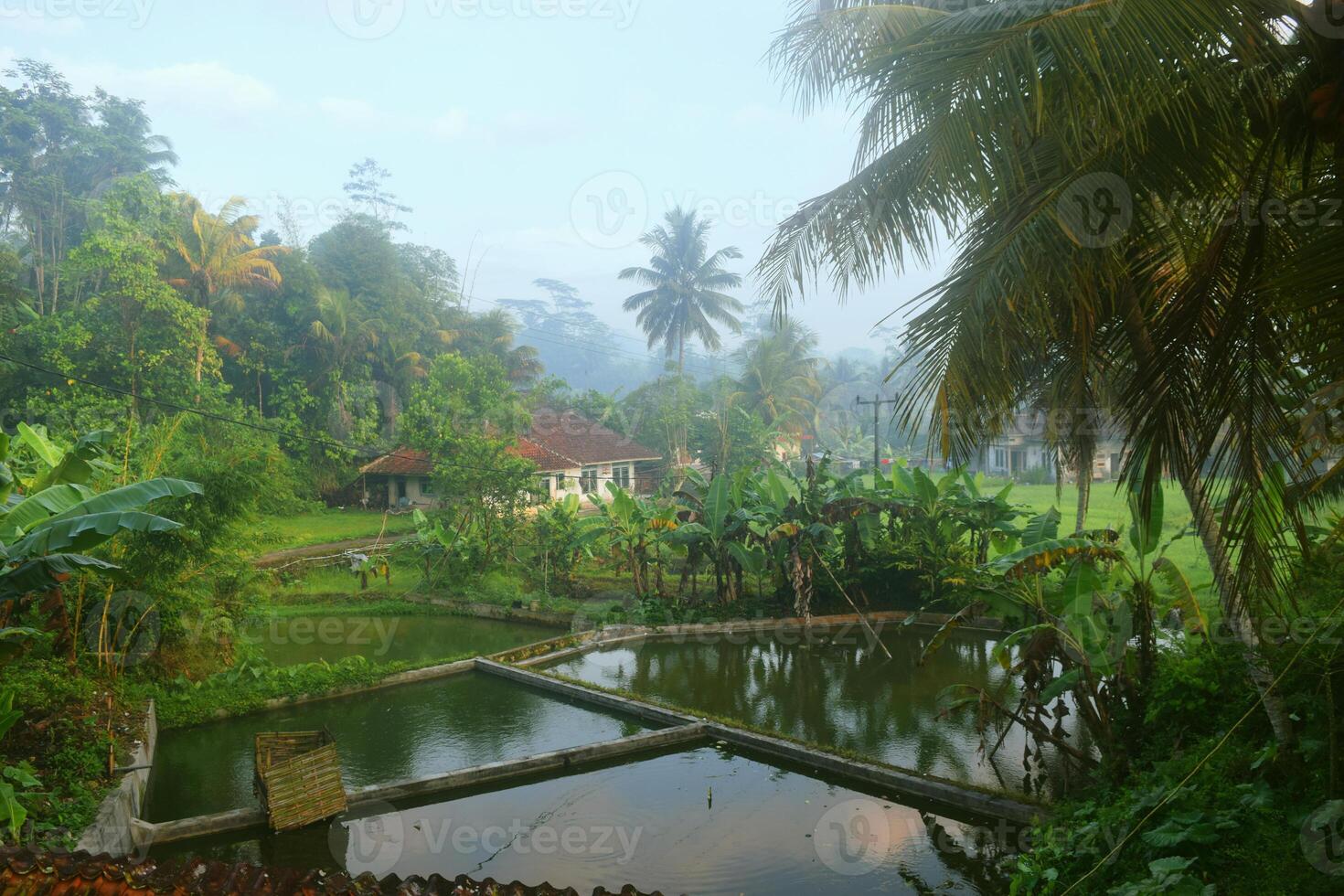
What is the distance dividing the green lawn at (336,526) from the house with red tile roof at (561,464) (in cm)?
96

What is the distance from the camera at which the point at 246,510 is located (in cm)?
889

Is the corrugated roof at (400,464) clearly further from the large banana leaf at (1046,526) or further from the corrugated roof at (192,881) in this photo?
the corrugated roof at (192,881)

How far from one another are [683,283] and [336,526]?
76.6 feet

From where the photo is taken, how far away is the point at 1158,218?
4.58 metres

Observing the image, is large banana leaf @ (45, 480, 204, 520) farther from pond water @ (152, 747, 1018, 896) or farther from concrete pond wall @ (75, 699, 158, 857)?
pond water @ (152, 747, 1018, 896)

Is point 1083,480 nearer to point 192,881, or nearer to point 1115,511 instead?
point 192,881

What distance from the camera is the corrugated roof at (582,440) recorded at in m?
27.5

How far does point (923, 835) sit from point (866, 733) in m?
2.28

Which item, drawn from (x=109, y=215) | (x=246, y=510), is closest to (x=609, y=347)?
(x=109, y=215)

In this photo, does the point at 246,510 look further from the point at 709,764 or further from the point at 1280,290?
the point at 1280,290

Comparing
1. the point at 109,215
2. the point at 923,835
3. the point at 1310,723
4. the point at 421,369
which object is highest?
the point at 109,215

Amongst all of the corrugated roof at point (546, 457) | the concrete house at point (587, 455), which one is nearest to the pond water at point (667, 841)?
the corrugated roof at point (546, 457)

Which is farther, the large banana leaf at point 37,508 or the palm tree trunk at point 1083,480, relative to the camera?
the palm tree trunk at point 1083,480

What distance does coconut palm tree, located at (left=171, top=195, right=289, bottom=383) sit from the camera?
2642cm
